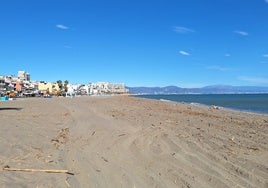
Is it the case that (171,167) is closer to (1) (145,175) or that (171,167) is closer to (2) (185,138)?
(1) (145,175)

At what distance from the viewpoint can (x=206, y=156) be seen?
23.1 feet

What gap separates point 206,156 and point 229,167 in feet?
3.27

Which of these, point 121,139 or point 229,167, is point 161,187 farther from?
point 121,139

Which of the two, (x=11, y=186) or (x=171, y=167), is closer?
(x=11, y=186)

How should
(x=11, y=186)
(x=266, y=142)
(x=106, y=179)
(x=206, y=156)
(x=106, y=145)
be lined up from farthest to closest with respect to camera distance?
1. (x=266, y=142)
2. (x=106, y=145)
3. (x=206, y=156)
4. (x=106, y=179)
5. (x=11, y=186)

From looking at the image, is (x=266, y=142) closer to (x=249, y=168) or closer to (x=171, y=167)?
(x=249, y=168)

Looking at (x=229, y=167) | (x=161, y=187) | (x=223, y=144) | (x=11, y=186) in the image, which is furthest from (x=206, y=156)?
(x=11, y=186)

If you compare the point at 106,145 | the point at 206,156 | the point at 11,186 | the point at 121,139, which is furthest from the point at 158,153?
the point at 11,186

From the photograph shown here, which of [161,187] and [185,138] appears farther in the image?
[185,138]

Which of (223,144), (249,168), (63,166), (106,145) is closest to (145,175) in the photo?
(63,166)

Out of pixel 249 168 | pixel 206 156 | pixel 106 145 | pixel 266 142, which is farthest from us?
pixel 266 142

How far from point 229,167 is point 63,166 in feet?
9.70

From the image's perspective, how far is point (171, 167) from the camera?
6.11 meters

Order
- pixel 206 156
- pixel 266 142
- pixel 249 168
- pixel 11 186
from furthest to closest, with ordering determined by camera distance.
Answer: pixel 266 142, pixel 206 156, pixel 249 168, pixel 11 186
